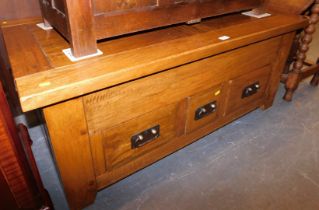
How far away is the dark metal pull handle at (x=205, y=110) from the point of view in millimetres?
1058

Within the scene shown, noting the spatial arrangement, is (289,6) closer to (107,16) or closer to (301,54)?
(301,54)

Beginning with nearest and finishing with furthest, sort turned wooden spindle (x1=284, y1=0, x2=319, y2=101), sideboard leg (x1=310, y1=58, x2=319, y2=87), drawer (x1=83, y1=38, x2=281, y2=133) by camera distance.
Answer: drawer (x1=83, y1=38, x2=281, y2=133), turned wooden spindle (x1=284, y1=0, x2=319, y2=101), sideboard leg (x1=310, y1=58, x2=319, y2=87)

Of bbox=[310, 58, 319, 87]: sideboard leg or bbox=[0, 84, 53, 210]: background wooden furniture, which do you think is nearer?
bbox=[0, 84, 53, 210]: background wooden furniture

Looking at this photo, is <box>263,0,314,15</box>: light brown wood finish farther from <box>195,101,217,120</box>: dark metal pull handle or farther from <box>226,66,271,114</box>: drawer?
<box>195,101,217,120</box>: dark metal pull handle

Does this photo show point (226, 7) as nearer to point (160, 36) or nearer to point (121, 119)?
point (160, 36)

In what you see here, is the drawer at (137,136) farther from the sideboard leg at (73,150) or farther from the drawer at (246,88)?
the drawer at (246,88)

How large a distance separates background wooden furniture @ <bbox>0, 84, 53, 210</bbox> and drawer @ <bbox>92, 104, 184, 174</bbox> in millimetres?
201

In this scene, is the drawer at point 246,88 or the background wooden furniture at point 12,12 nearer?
the background wooden furniture at point 12,12

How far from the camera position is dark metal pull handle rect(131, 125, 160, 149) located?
2.98 feet

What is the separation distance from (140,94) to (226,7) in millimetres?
509

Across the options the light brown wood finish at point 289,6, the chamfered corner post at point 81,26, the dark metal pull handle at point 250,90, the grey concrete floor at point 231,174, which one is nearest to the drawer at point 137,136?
the grey concrete floor at point 231,174

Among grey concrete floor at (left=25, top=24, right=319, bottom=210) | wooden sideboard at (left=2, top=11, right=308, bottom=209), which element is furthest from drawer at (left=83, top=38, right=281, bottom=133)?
grey concrete floor at (left=25, top=24, right=319, bottom=210)

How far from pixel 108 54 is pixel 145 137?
0.34 meters

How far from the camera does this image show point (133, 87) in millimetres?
791
